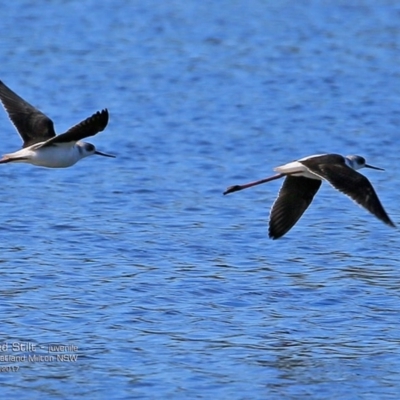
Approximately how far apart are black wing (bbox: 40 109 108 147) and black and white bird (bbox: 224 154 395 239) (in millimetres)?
1435

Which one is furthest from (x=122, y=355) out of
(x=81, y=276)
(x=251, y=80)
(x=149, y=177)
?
(x=251, y=80)

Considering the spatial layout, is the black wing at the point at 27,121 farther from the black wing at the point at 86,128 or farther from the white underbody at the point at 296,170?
the white underbody at the point at 296,170

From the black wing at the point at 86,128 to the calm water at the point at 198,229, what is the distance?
1105mm

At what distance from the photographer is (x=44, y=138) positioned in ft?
31.4

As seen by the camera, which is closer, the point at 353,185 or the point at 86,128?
the point at 86,128

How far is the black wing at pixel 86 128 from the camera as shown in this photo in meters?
8.20

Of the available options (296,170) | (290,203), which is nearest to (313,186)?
(290,203)

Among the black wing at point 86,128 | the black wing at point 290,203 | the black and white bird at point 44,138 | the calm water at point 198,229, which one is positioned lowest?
the calm water at point 198,229

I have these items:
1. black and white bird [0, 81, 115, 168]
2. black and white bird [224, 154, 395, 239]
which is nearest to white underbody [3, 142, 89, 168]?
black and white bird [0, 81, 115, 168]

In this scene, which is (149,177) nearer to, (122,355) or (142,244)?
(142,244)

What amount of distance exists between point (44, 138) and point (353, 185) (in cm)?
244

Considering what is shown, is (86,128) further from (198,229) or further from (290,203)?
(198,229)

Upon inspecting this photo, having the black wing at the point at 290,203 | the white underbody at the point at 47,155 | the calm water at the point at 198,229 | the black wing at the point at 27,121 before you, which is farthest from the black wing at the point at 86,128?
the black wing at the point at 290,203

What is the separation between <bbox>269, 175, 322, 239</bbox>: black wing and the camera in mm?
9242
